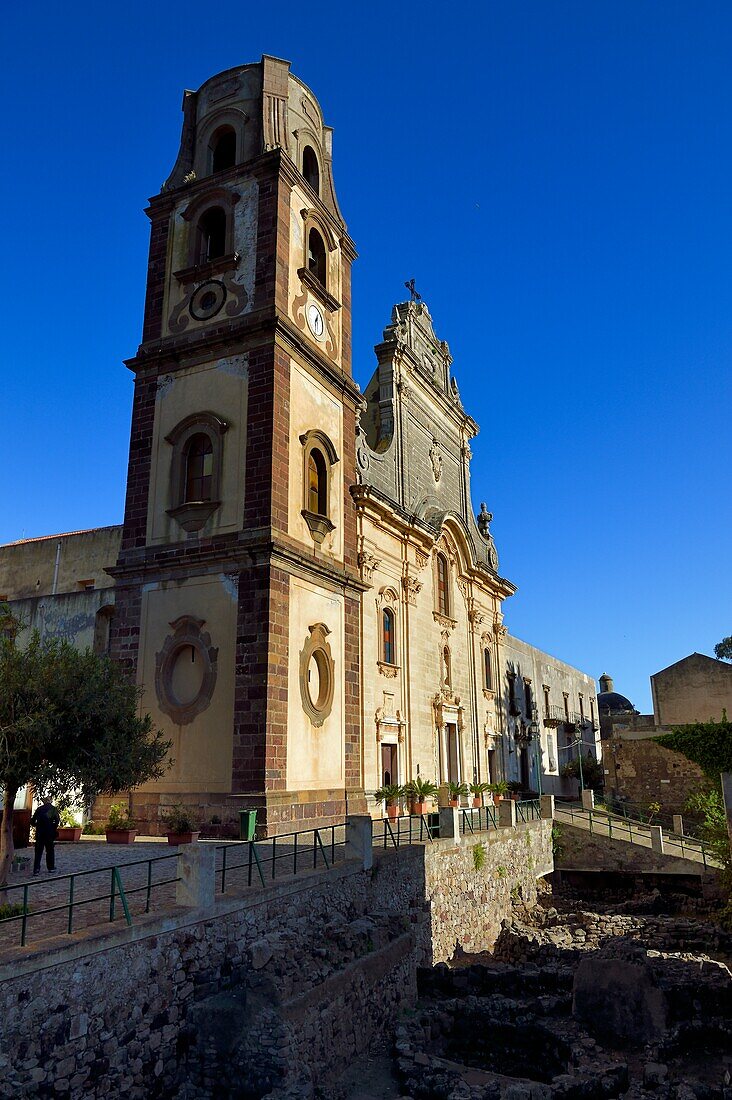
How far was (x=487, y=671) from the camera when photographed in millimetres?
34562

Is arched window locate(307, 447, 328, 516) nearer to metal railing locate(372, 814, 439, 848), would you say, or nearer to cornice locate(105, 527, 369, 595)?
cornice locate(105, 527, 369, 595)

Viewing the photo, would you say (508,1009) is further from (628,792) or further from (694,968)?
(628,792)

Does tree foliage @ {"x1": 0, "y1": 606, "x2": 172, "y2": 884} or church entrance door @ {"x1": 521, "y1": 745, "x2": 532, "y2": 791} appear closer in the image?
tree foliage @ {"x1": 0, "y1": 606, "x2": 172, "y2": 884}

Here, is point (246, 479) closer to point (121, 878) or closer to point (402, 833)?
point (402, 833)

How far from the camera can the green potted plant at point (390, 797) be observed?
76.2ft

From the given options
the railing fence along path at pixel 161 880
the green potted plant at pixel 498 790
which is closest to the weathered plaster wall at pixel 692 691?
the green potted plant at pixel 498 790

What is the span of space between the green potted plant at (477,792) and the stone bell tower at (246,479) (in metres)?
8.91

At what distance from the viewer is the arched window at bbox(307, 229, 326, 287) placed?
74.5 feet

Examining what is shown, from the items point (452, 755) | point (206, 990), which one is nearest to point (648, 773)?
point (452, 755)

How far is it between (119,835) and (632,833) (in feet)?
57.9

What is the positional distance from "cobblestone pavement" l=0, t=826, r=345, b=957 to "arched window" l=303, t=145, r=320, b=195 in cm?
1781

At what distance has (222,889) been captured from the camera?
36.5ft

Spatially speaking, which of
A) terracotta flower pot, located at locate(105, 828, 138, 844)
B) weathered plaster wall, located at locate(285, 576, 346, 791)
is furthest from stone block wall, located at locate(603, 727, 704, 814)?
terracotta flower pot, located at locate(105, 828, 138, 844)

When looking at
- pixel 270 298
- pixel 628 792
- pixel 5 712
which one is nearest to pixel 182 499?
pixel 270 298
